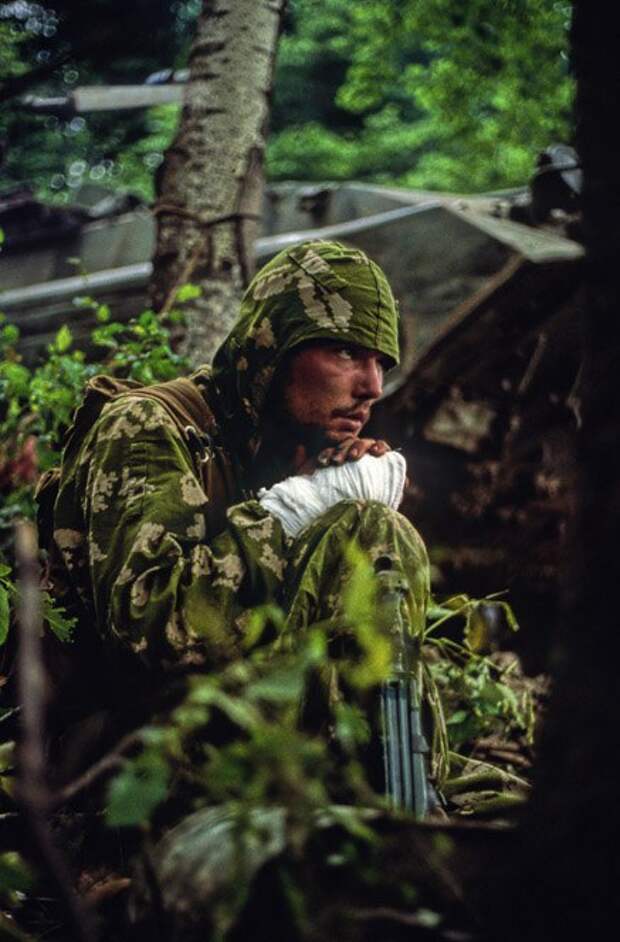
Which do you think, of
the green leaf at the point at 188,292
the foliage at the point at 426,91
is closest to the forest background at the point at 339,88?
the foliage at the point at 426,91

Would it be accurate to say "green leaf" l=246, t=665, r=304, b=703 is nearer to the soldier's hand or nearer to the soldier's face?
the soldier's hand

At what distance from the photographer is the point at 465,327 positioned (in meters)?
6.60

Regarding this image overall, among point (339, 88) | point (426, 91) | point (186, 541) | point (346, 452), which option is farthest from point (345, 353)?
point (339, 88)

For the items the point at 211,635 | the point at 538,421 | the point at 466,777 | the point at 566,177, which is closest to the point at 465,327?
the point at 538,421

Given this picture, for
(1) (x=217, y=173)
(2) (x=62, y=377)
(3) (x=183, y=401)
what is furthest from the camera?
(1) (x=217, y=173)

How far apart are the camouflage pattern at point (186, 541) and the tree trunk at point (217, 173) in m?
1.71

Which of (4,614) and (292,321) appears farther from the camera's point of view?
(292,321)

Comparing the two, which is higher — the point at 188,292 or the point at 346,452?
the point at 346,452

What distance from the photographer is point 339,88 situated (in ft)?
52.4

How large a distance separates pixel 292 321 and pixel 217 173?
202 cm

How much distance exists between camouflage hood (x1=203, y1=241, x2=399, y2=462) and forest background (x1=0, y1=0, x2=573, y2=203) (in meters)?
0.85

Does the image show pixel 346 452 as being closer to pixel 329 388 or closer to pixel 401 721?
pixel 329 388

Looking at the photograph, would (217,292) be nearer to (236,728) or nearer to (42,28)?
(236,728)

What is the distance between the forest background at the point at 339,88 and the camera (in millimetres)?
9562
